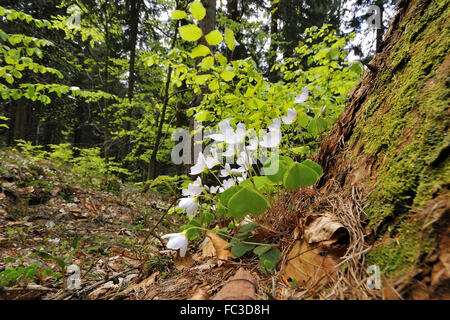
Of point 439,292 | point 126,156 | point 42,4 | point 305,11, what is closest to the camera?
point 439,292

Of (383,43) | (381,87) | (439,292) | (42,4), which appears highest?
(42,4)

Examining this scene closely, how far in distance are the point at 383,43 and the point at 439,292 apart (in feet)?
4.49

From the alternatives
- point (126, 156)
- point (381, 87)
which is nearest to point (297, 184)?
point (381, 87)

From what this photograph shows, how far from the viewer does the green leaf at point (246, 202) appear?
2.67 ft

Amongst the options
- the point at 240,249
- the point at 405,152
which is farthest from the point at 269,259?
the point at 405,152

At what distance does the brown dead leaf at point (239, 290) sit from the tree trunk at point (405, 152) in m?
0.35

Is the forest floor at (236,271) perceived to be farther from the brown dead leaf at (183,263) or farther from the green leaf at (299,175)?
the green leaf at (299,175)

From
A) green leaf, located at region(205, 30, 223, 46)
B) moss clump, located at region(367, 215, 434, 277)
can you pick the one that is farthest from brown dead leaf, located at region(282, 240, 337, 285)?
green leaf, located at region(205, 30, 223, 46)

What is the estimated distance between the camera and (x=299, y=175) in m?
0.87

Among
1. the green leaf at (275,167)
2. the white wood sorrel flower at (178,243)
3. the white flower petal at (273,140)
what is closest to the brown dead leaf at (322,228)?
the green leaf at (275,167)

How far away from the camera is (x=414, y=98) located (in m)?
0.89

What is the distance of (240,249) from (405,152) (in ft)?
2.30

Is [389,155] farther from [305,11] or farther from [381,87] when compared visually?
[305,11]

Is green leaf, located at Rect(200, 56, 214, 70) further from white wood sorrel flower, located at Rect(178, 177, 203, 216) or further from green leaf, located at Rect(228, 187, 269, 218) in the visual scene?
green leaf, located at Rect(228, 187, 269, 218)
